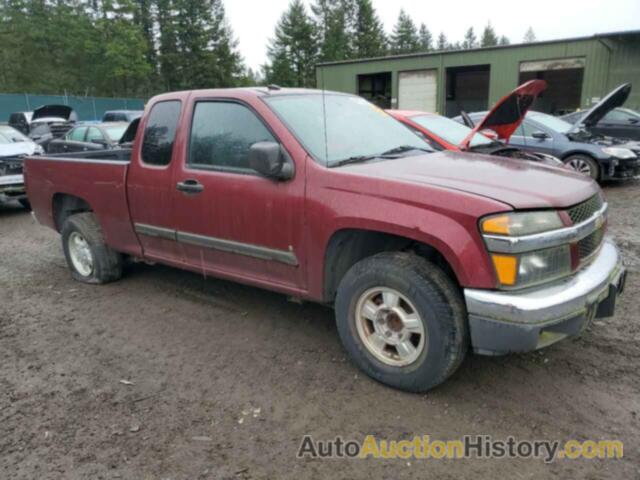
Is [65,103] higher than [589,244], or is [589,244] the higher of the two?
[65,103]

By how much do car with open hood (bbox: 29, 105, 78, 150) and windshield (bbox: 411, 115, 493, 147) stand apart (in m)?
13.8

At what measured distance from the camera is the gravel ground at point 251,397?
2594mm

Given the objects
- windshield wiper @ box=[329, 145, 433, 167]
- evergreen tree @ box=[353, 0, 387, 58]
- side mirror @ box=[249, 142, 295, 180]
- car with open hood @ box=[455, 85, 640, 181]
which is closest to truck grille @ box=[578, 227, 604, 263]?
windshield wiper @ box=[329, 145, 433, 167]

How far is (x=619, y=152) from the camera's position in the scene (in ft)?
32.6

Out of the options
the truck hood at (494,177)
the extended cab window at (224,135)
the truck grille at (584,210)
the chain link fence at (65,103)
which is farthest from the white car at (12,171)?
the chain link fence at (65,103)

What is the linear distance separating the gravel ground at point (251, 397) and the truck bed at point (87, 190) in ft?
2.59

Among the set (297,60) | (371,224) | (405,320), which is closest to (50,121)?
(297,60)

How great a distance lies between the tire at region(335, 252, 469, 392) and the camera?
2873 mm

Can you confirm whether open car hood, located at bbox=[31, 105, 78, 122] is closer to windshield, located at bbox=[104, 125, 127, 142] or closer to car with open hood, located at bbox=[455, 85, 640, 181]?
windshield, located at bbox=[104, 125, 127, 142]

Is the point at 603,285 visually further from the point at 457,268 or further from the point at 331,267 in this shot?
the point at 331,267

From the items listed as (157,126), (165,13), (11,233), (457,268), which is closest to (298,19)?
(165,13)

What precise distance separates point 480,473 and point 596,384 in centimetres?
120

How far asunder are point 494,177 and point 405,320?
3.35ft

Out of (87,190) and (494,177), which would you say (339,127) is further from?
(87,190)
